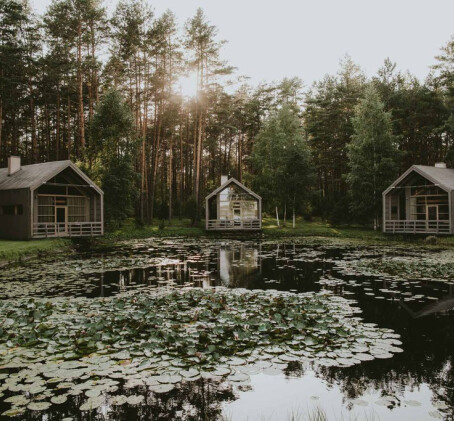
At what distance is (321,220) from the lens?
130 feet

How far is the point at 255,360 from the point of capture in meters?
4.82

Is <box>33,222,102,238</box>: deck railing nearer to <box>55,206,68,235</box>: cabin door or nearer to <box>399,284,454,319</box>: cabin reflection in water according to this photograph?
<box>55,206,68,235</box>: cabin door

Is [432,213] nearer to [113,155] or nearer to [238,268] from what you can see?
[238,268]

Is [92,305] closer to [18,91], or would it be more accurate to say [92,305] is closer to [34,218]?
[34,218]

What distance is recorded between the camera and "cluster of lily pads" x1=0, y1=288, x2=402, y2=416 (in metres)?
4.19

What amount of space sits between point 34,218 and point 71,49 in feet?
44.3

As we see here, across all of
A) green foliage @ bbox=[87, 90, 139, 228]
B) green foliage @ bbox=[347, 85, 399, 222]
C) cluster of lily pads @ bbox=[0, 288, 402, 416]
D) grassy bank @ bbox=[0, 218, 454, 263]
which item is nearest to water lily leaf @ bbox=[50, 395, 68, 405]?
cluster of lily pads @ bbox=[0, 288, 402, 416]

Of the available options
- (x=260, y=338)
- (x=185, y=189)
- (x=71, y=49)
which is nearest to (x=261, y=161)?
(x=185, y=189)

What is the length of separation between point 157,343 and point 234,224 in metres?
28.2

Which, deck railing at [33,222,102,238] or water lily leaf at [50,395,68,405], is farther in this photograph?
deck railing at [33,222,102,238]

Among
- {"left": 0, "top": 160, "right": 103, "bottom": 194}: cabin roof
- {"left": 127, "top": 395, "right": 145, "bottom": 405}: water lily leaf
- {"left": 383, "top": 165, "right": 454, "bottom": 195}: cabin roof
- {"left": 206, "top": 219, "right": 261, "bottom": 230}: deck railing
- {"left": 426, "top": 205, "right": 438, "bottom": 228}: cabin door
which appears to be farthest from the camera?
{"left": 206, "top": 219, "right": 261, "bottom": 230}: deck railing

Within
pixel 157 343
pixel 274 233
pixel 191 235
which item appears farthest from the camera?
pixel 274 233

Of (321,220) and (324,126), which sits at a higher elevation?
(324,126)

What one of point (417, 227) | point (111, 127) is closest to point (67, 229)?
point (111, 127)
